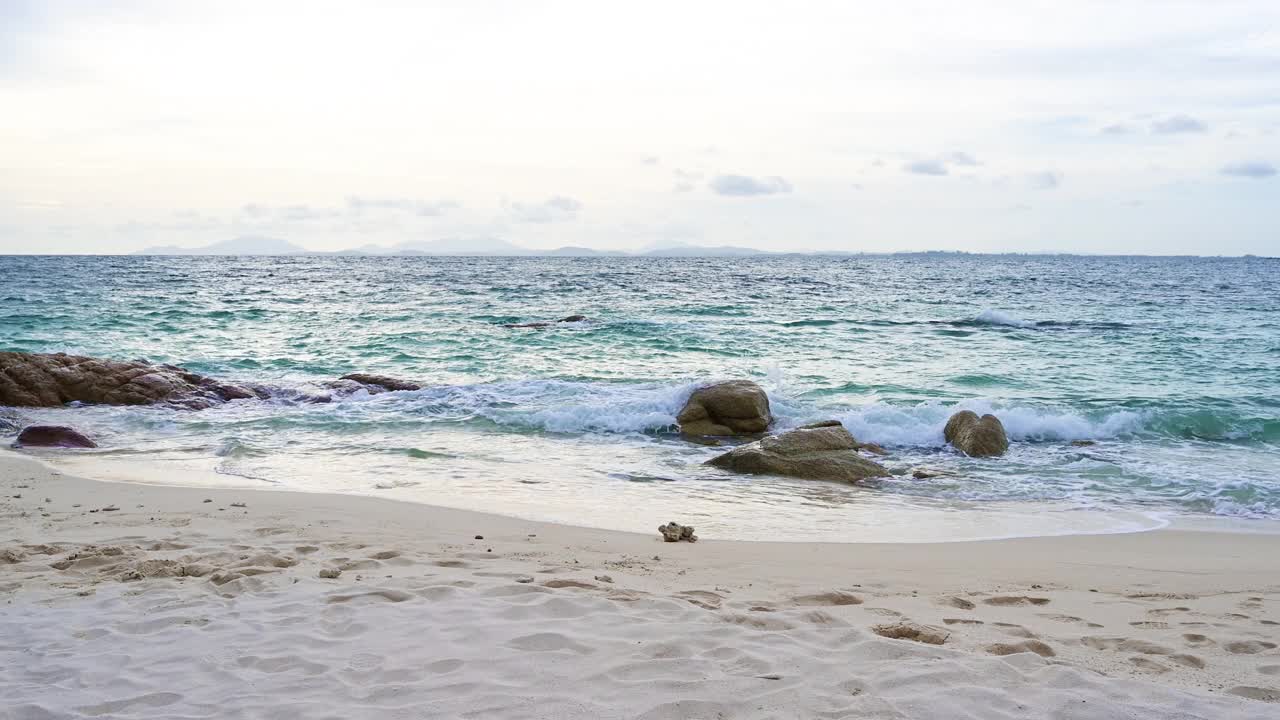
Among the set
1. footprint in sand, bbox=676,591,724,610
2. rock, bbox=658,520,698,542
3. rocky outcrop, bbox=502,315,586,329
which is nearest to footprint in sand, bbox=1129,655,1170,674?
footprint in sand, bbox=676,591,724,610

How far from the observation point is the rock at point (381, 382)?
1463cm

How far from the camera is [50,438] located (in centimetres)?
960

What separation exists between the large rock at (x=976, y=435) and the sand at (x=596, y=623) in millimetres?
3782

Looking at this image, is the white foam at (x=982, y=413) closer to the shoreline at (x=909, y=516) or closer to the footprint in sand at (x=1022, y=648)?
the shoreline at (x=909, y=516)

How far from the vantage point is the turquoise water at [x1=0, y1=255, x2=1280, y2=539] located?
25.8 ft

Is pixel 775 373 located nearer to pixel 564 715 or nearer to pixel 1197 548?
pixel 1197 548

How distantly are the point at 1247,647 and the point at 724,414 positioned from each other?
781 centimetres

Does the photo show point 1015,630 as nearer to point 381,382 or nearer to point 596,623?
point 596,623

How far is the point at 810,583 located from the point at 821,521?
2.05m

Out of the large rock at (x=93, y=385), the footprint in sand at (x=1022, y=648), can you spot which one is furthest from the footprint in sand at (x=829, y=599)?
the large rock at (x=93, y=385)

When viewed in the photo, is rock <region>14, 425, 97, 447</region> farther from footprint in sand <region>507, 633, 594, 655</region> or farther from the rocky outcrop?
the rocky outcrop

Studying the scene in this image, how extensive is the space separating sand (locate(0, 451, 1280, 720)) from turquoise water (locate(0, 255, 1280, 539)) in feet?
3.84

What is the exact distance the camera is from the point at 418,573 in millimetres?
4953

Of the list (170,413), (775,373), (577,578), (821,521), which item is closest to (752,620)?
(577,578)
